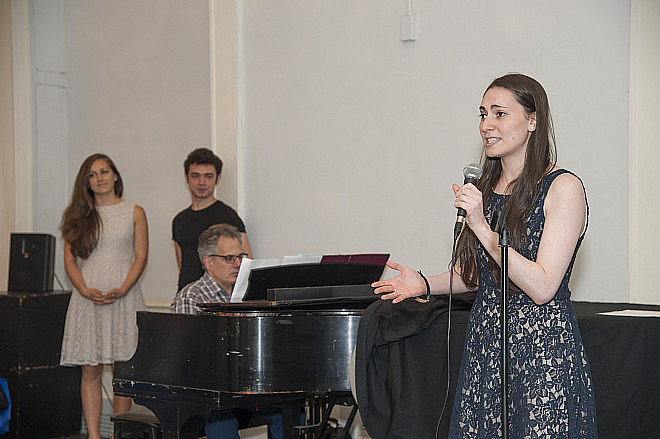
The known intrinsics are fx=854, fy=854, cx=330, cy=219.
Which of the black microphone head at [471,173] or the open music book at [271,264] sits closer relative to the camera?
the black microphone head at [471,173]

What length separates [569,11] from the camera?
4.00 m

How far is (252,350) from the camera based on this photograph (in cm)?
304

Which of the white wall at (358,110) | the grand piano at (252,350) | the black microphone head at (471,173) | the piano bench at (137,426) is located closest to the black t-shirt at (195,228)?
the white wall at (358,110)

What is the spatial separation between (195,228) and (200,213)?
101 mm

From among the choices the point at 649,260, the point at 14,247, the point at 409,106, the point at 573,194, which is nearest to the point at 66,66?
the point at 14,247

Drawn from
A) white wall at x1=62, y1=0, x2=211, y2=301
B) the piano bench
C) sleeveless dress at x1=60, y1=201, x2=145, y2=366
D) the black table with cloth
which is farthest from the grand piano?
white wall at x1=62, y1=0, x2=211, y2=301

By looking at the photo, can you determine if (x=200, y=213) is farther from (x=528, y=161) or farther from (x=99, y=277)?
(x=528, y=161)

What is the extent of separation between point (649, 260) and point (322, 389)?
165 cm

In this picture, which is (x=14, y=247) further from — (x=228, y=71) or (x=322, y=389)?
(x=322, y=389)

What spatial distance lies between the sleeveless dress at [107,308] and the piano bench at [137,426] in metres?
1.06

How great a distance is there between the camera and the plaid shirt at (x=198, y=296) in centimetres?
367

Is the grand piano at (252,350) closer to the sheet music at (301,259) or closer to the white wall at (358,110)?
the sheet music at (301,259)

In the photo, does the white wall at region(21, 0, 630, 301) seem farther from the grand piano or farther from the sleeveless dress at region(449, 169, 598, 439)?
the sleeveless dress at region(449, 169, 598, 439)

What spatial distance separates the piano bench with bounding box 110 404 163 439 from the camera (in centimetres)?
400
